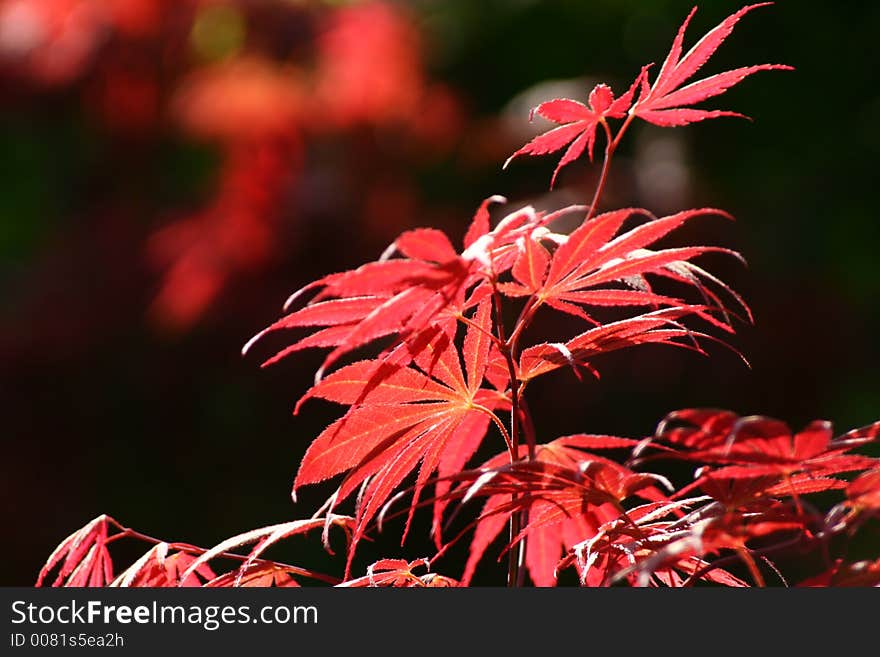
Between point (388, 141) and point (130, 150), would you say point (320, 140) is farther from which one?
point (130, 150)

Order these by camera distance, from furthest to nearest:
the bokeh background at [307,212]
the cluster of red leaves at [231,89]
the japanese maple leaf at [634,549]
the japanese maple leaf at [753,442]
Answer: the cluster of red leaves at [231,89] < the bokeh background at [307,212] < the japanese maple leaf at [634,549] < the japanese maple leaf at [753,442]

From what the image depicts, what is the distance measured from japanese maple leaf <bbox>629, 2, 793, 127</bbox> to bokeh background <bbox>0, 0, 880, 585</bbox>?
255 centimetres

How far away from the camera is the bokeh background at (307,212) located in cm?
324

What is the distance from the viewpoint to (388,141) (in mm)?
3959

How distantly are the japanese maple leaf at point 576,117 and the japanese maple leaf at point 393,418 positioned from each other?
0.27ft

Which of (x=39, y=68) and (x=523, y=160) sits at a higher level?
(x=39, y=68)

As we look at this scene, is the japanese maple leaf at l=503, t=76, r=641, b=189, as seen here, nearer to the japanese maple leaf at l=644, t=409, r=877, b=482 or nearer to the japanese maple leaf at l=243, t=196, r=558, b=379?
the japanese maple leaf at l=243, t=196, r=558, b=379

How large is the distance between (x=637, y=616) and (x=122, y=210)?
12.3 feet

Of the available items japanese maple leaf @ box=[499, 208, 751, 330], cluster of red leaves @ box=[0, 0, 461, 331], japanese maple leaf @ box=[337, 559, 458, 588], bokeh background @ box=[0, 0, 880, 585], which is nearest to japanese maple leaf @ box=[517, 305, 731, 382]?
japanese maple leaf @ box=[499, 208, 751, 330]

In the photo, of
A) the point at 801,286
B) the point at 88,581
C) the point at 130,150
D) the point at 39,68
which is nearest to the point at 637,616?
the point at 88,581

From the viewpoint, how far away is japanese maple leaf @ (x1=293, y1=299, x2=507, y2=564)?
503 mm

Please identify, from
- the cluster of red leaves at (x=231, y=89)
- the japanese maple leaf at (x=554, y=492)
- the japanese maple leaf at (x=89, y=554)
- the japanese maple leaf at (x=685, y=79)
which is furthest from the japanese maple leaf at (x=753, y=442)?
the cluster of red leaves at (x=231, y=89)

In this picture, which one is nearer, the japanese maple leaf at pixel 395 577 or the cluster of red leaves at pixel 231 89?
the japanese maple leaf at pixel 395 577

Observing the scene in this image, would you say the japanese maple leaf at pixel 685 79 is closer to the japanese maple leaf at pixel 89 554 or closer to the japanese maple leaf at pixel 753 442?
the japanese maple leaf at pixel 753 442
